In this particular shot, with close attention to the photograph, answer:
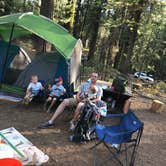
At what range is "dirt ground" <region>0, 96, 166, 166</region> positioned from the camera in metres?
4.05

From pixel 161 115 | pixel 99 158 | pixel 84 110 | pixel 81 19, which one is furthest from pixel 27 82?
pixel 81 19

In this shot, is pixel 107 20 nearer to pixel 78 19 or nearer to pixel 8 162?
pixel 78 19

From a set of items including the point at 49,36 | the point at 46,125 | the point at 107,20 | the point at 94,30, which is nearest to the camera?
the point at 46,125

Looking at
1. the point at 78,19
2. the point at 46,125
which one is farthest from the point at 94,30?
the point at 46,125

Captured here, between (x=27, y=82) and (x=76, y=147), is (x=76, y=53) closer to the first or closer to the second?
(x=27, y=82)

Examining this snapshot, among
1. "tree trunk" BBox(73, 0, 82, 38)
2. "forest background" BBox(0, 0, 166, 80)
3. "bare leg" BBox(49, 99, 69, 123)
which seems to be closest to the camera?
"bare leg" BBox(49, 99, 69, 123)

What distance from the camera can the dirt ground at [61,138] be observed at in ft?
13.3

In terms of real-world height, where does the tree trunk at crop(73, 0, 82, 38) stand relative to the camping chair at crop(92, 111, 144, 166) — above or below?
above

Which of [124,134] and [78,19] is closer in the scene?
[124,134]

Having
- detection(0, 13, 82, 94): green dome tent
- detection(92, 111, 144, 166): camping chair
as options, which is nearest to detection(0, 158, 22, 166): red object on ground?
detection(92, 111, 144, 166): camping chair

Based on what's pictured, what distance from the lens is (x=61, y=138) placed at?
458 centimetres

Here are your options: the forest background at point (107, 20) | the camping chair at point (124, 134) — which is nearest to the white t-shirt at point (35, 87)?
the camping chair at point (124, 134)

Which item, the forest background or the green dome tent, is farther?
the forest background

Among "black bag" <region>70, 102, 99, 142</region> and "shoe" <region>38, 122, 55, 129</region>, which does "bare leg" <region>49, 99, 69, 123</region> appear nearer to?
"shoe" <region>38, 122, 55, 129</region>
